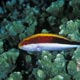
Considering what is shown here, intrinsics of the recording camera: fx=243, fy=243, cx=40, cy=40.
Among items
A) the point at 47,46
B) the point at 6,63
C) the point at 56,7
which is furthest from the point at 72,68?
the point at 56,7

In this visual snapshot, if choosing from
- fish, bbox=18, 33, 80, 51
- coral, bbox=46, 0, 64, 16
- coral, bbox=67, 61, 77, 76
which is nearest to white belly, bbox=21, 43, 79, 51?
fish, bbox=18, 33, 80, 51

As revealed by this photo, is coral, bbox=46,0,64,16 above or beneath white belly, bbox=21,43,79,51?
above

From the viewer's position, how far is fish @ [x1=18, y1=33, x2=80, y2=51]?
1.96 m

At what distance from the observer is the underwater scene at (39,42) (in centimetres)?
201

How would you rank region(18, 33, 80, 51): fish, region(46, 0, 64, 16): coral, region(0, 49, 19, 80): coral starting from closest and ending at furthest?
region(18, 33, 80, 51): fish → region(0, 49, 19, 80): coral → region(46, 0, 64, 16): coral

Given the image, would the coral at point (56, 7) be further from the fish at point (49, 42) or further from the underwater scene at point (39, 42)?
the fish at point (49, 42)

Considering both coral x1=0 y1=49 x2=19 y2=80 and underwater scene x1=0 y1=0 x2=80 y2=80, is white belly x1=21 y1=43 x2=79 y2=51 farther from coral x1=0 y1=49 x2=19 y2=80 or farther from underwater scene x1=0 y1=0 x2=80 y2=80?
coral x1=0 y1=49 x2=19 y2=80

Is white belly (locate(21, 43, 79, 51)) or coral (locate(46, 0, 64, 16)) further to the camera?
coral (locate(46, 0, 64, 16))

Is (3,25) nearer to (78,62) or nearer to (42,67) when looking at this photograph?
(42,67)

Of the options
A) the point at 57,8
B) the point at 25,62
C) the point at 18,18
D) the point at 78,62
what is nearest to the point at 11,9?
the point at 18,18

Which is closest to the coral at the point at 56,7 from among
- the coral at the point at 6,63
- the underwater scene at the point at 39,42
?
the underwater scene at the point at 39,42

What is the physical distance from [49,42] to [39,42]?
0.28ft

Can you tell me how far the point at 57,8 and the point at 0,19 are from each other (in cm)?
87

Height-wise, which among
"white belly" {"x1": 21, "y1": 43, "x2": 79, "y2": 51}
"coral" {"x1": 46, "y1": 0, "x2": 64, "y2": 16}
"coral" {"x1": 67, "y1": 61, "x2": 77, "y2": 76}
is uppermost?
"coral" {"x1": 46, "y1": 0, "x2": 64, "y2": 16}
